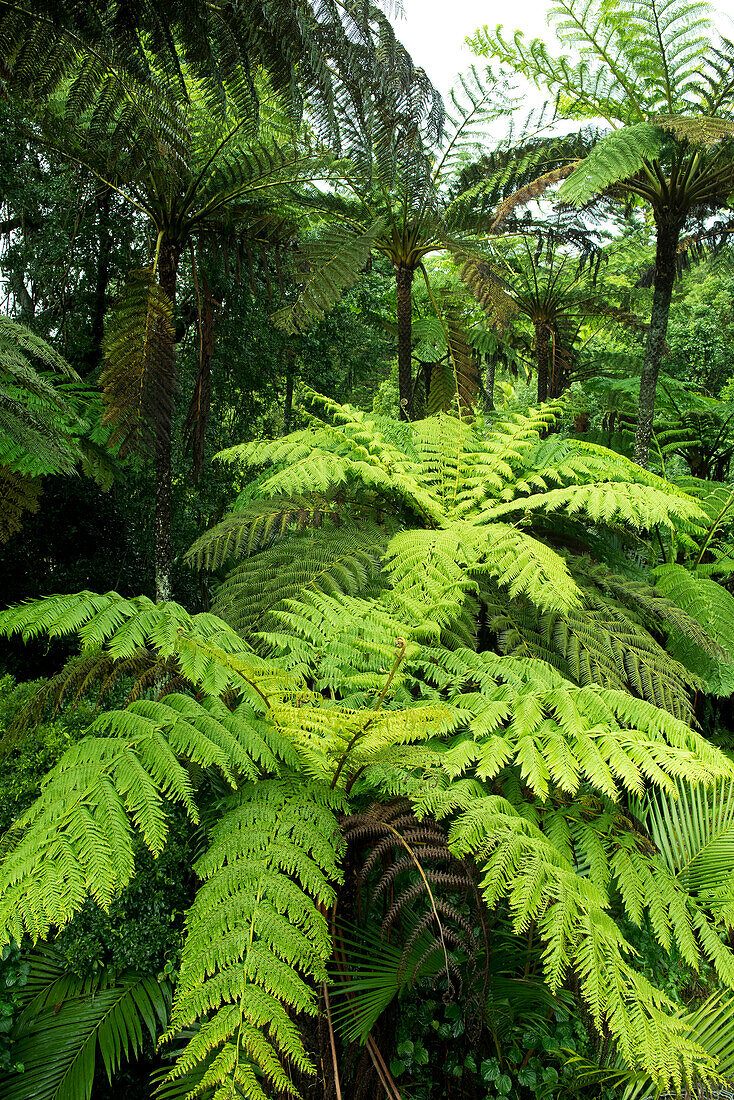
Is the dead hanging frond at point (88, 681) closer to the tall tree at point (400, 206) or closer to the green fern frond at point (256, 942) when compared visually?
the green fern frond at point (256, 942)

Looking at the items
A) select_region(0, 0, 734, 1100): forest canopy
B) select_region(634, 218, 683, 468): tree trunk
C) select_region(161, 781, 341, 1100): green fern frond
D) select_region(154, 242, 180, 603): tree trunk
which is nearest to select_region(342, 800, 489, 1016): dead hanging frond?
select_region(0, 0, 734, 1100): forest canopy

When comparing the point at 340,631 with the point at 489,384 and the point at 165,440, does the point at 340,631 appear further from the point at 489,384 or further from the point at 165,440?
the point at 489,384

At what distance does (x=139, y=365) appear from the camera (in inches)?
152

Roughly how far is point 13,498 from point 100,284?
2420mm

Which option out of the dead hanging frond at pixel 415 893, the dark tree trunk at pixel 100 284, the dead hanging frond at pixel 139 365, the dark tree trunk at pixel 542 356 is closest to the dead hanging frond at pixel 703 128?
the dead hanging frond at pixel 139 365

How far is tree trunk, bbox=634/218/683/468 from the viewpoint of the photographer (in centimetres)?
455

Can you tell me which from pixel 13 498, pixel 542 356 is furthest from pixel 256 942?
pixel 542 356

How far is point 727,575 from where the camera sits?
4.25 meters

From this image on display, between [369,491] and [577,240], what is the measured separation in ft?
14.8

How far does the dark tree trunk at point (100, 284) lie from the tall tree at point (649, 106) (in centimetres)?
341

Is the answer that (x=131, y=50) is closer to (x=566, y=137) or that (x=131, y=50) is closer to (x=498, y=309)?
(x=498, y=309)

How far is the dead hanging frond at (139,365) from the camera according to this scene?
3.76m

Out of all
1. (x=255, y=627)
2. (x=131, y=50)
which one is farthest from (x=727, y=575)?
(x=131, y=50)

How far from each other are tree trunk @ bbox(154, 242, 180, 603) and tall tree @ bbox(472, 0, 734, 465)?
8.56 ft
